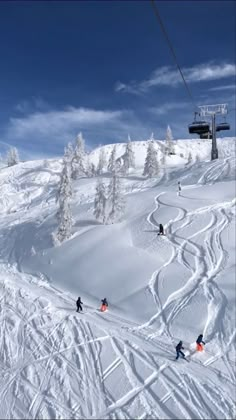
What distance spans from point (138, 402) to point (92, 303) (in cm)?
1347

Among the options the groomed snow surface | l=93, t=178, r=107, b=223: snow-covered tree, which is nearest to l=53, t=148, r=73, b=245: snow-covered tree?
the groomed snow surface

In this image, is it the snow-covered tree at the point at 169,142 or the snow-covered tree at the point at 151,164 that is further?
the snow-covered tree at the point at 169,142

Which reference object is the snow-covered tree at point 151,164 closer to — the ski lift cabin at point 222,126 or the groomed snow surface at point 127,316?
the ski lift cabin at point 222,126

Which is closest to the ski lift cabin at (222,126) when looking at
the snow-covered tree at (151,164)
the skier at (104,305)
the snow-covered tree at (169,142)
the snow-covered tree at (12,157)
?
the skier at (104,305)

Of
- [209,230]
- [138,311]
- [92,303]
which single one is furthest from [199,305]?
[209,230]

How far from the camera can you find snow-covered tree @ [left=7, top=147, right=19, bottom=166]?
148875mm

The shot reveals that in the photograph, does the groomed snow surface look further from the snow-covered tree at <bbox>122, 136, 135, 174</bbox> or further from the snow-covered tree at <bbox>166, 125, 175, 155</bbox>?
the snow-covered tree at <bbox>166, 125, 175, 155</bbox>

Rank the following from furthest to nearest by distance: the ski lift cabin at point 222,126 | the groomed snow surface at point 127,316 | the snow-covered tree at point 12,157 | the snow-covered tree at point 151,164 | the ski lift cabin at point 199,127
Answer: the snow-covered tree at point 12,157
the snow-covered tree at point 151,164
the ski lift cabin at point 222,126
the ski lift cabin at point 199,127
the groomed snow surface at point 127,316

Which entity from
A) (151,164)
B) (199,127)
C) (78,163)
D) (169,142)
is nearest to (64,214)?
(199,127)

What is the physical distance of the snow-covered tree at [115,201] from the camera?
43688mm

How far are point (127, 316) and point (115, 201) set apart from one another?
68.6 ft

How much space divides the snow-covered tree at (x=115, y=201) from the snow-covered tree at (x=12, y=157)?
110523 millimetres

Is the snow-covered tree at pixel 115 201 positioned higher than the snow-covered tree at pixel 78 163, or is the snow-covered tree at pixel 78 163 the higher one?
the snow-covered tree at pixel 78 163

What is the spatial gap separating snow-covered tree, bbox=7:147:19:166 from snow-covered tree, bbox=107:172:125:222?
363 feet
